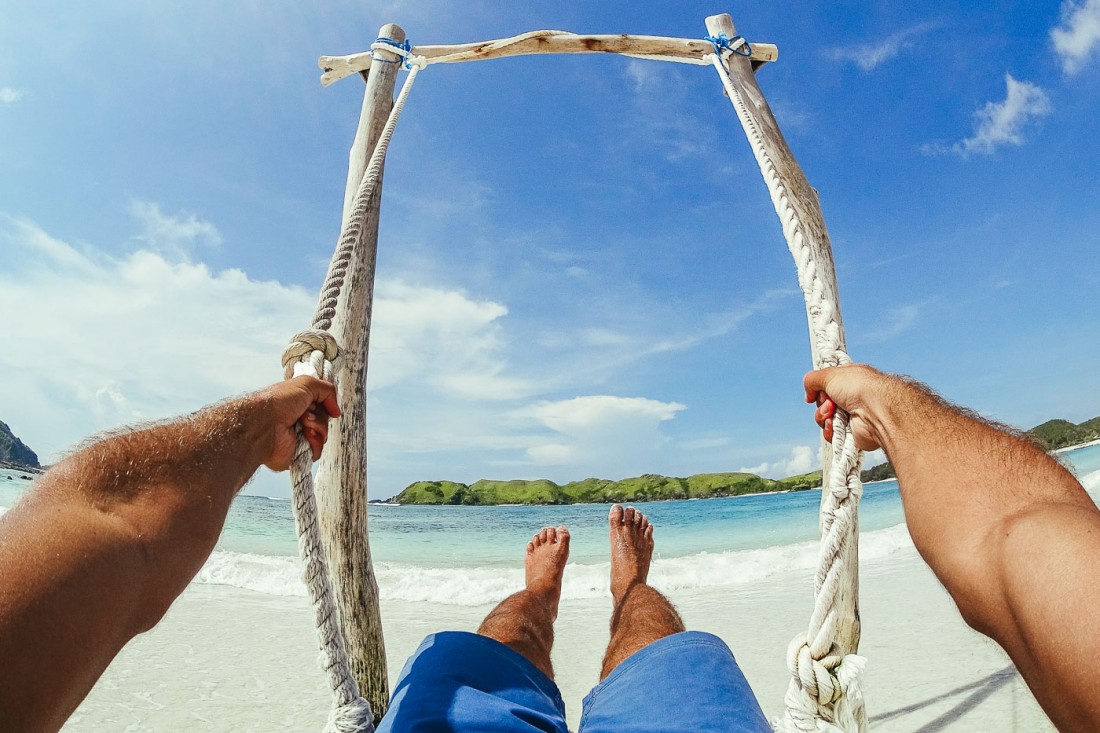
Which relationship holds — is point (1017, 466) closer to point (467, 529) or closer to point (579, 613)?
point (579, 613)

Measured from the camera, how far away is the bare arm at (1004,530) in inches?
21.2

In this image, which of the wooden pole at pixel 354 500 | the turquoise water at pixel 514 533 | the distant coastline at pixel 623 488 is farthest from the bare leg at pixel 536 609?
the distant coastline at pixel 623 488

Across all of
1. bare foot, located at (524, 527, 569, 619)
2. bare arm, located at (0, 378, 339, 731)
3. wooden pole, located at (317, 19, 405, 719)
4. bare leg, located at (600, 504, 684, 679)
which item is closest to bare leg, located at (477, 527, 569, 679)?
bare foot, located at (524, 527, 569, 619)

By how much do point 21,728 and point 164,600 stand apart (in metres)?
0.23

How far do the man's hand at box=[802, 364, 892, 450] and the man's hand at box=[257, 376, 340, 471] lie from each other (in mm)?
1006

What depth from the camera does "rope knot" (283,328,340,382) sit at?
1223 mm

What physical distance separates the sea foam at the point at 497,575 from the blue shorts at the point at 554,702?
3.86m

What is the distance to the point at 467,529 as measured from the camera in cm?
1266

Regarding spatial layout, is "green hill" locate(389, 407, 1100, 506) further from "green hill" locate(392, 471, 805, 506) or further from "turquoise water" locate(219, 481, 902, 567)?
"turquoise water" locate(219, 481, 902, 567)

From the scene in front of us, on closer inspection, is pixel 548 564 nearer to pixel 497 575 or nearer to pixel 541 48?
pixel 541 48

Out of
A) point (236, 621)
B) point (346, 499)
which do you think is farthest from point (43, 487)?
point (236, 621)

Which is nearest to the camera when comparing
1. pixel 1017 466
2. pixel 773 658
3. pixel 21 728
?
pixel 21 728

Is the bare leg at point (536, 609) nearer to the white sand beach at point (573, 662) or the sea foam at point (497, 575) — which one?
the white sand beach at point (573, 662)

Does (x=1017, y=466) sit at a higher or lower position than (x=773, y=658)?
higher
